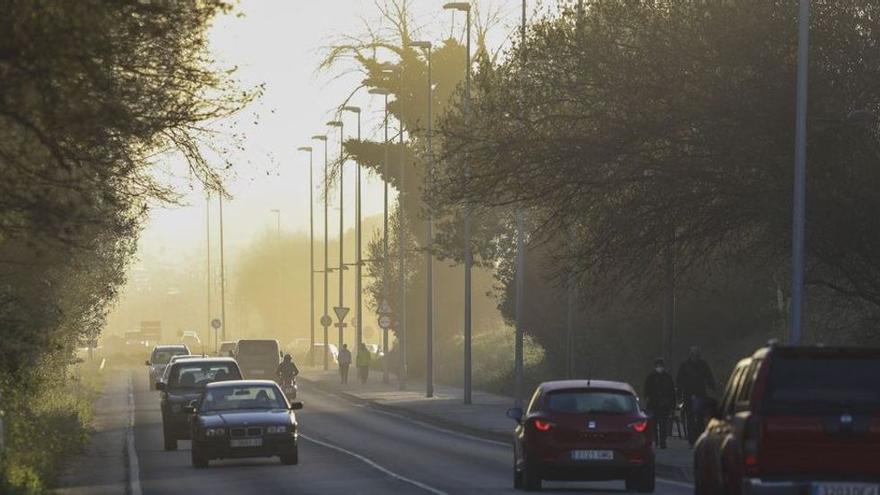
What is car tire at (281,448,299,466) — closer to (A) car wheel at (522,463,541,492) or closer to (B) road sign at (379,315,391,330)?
(A) car wheel at (522,463,541,492)

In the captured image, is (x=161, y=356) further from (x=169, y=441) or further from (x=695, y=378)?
(x=695, y=378)

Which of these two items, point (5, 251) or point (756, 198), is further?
point (756, 198)

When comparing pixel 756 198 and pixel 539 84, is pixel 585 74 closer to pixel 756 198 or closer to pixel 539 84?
pixel 539 84

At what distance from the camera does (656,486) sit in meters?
29.3

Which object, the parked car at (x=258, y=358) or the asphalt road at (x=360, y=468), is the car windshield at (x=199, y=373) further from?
the parked car at (x=258, y=358)

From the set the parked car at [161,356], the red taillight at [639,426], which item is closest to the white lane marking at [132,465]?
the red taillight at [639,426]

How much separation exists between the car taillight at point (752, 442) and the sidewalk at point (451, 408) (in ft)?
48.4

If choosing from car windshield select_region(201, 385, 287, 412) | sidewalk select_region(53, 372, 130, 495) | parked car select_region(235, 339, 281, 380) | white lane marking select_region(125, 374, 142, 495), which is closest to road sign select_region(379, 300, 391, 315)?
parked car select_region(235, 339, 281, 380)

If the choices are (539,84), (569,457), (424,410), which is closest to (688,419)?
(539,84)

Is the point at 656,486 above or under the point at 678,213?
under

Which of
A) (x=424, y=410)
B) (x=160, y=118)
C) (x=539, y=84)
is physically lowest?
(x=424, y=410)

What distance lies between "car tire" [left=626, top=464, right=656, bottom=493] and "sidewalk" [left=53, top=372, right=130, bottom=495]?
24.2 feet

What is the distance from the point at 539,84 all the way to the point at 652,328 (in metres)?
20.1

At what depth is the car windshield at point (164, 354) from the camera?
77062mm
